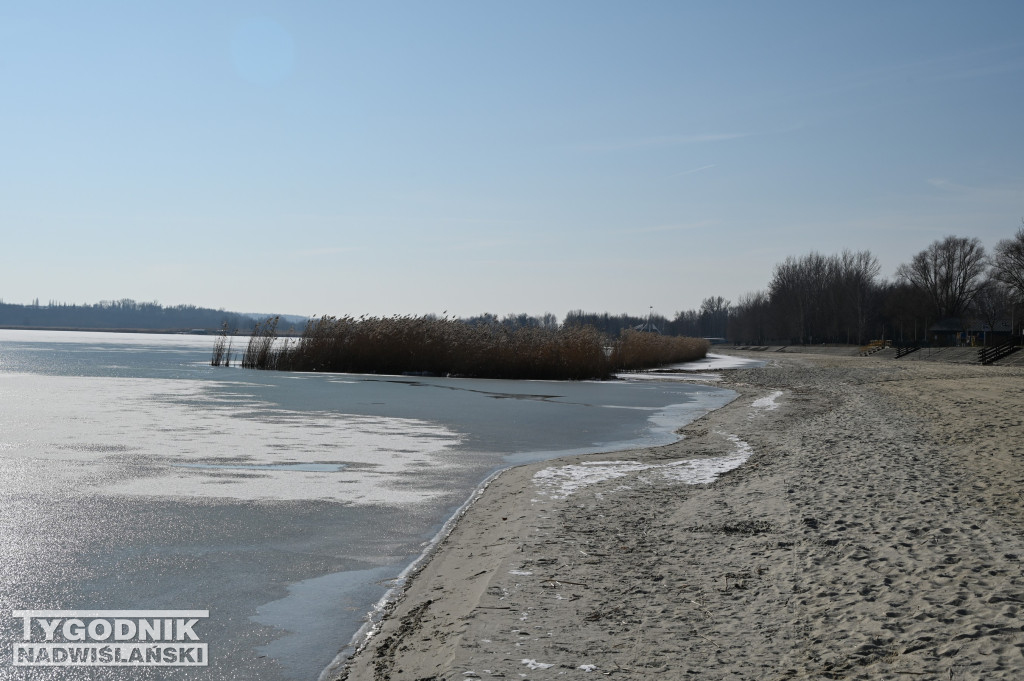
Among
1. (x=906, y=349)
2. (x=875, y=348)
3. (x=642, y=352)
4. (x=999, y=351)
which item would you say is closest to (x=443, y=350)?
(x=642, y=352)

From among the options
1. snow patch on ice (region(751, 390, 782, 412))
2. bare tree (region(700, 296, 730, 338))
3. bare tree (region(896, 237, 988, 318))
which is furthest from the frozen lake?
bare tree (region(700, 296, 730, 338))

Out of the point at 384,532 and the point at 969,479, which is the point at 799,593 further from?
the point at 969,479

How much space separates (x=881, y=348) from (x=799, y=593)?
75.5m

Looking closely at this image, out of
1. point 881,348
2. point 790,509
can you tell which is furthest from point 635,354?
point 881,348

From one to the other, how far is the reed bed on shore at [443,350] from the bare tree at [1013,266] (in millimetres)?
45447

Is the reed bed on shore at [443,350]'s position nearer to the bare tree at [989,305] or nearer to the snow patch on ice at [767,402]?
the snow patch on ice at [767,402]

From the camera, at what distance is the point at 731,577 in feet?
14.6

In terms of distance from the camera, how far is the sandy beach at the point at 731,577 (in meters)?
3.35

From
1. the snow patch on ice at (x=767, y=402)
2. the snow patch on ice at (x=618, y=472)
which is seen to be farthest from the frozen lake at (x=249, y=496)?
the snow patch on ice at (x=767, y=402)

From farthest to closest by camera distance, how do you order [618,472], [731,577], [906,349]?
[906,349] < [618,472] < [731,577]

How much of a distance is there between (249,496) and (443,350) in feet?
64.2

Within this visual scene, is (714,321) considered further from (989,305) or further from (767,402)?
(767,402)

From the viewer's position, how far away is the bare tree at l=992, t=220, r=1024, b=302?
189ft

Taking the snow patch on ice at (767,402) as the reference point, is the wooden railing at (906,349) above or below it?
above
